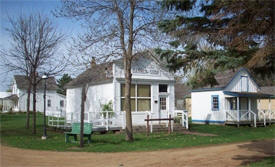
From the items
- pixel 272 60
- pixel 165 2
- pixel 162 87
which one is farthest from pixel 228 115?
pixel 165 2

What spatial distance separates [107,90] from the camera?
2081cm

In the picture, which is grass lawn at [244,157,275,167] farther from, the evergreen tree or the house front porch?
the house front porch

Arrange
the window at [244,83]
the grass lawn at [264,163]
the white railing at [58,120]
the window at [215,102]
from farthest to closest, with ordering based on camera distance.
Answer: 1. the window at [244,83]
2. the window at [215,102]
3. the white railing at [58,120]
4. the grass lawn at [264,163]

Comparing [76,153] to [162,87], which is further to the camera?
[162,87]

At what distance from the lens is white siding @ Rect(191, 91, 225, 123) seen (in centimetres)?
2800

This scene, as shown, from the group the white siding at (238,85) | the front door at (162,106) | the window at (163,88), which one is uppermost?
the white siding at (238,85)

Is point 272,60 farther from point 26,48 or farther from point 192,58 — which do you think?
point 26,48

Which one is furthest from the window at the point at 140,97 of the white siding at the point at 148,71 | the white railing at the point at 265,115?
the white railing at the point at 265,115

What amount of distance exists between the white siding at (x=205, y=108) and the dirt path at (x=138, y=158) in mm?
15739

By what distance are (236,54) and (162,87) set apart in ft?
43.4

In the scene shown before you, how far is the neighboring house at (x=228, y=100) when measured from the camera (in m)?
27.4

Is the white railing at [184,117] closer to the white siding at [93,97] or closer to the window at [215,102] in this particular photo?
the white siding at [93,97]

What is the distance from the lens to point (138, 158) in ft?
34.0

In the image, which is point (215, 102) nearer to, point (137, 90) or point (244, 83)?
point (244, 83)
